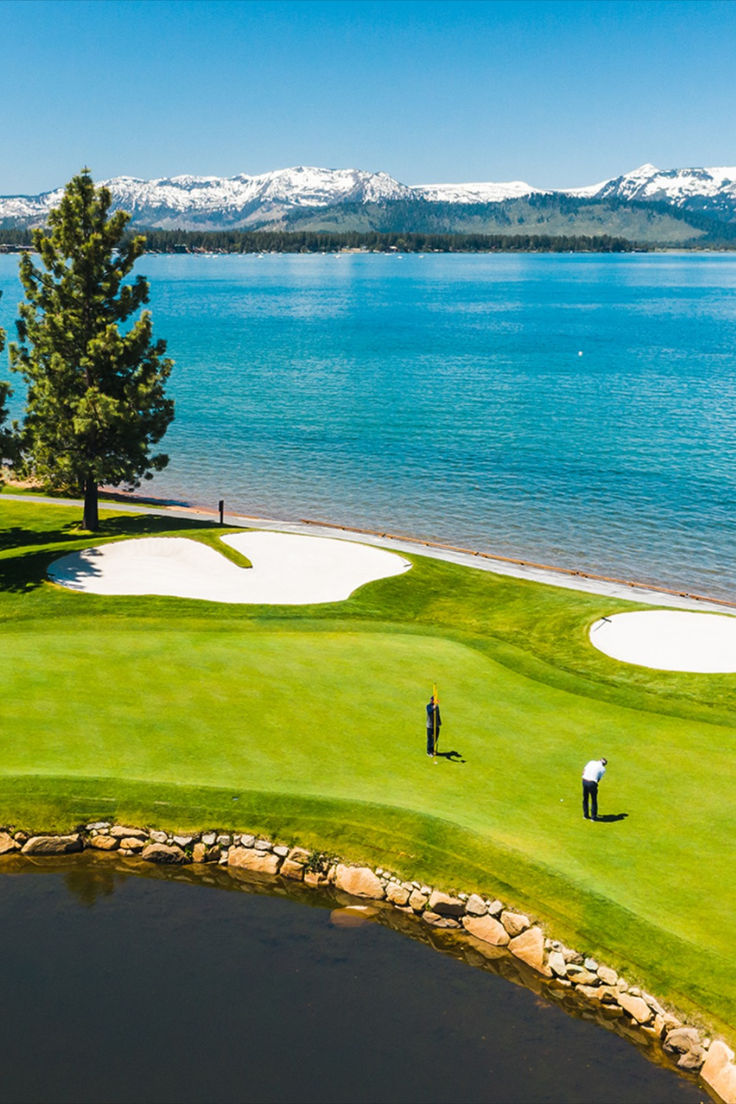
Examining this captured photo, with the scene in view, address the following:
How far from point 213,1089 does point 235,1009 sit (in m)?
1.87

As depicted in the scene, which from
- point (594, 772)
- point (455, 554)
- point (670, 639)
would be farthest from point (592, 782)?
point (455, 554)

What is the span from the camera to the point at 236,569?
41.0m

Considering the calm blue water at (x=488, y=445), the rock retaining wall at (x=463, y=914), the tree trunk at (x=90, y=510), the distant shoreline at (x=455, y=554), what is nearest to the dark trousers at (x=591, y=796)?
the rock retaining wall at (x=463, y=914)

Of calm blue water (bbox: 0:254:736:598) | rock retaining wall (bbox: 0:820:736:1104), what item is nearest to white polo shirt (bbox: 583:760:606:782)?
rock retaining wall (bbox: 0:820:736:1104)

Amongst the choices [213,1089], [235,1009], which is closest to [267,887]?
[235,1009]

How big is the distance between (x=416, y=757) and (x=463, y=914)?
436 cm

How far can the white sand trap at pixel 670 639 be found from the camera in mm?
31953

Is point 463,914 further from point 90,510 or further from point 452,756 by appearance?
point 90,510

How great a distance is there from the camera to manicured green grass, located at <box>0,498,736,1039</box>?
1869 centimetres

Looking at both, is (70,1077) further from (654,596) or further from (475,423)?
(475,423)

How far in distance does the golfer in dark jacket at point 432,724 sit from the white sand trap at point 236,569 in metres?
14.6

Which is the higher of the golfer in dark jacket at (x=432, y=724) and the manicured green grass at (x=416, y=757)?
the golfer in dark jacket at (x=432, y=724)

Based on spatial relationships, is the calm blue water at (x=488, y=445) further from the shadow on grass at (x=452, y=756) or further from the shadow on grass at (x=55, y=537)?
the shadow on grass at (x=452, y=756)

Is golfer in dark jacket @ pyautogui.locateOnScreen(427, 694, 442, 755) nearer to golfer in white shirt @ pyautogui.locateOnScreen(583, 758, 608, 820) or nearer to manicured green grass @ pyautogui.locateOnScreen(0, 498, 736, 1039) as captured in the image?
manicured green grass @ pyautogui.locateOnScreen(0, 498, 736, 1039)
